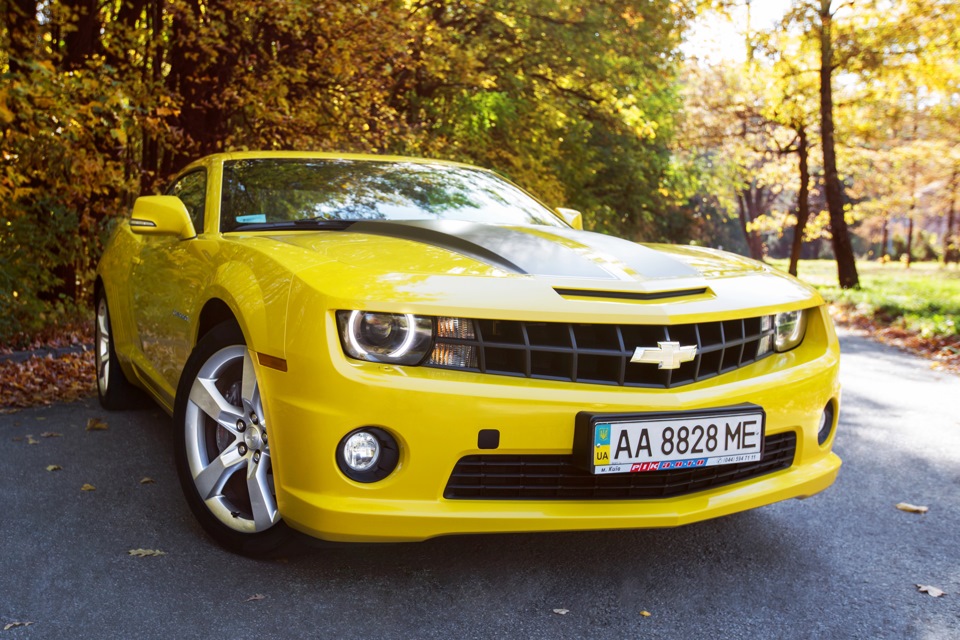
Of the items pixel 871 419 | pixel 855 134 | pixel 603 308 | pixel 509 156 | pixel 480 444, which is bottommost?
pixel 871 419

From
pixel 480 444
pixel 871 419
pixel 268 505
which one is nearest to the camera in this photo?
pixel 480 444

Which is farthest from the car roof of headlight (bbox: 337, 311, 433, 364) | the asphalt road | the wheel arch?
headlight (bbox: 337, 311, 433, 364)

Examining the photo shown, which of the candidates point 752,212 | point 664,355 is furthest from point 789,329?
point 752,212

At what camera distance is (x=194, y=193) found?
13.4ft

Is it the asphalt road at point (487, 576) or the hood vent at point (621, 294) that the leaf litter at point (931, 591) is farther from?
the hood vent at point (621, 294)

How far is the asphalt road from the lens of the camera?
7.95 feet

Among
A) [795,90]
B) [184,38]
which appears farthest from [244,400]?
[795,90]

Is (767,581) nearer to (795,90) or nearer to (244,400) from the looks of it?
(244,400)

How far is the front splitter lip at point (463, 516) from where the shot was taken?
242cm

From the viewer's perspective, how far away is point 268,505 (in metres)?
2.70

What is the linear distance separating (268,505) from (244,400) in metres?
0.33

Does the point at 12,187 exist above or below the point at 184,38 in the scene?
below

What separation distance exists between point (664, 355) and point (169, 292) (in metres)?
2.07

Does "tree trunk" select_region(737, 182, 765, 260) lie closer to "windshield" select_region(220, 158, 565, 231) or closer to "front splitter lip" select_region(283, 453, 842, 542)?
"windshield" select_region(220, 158, 565, 231)
